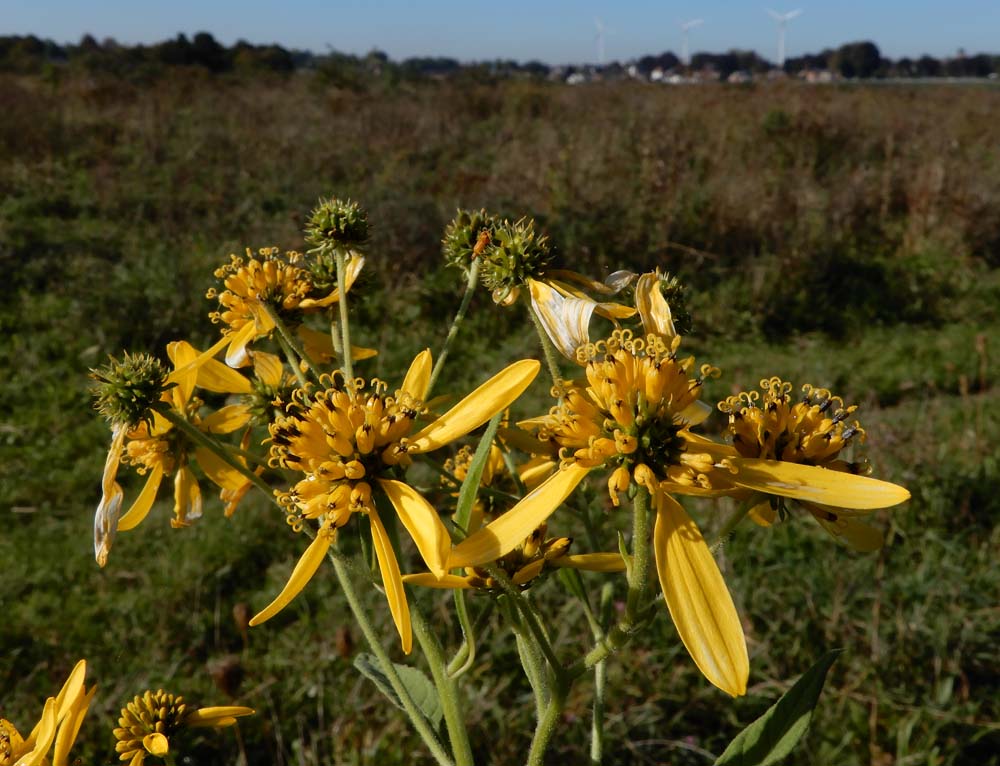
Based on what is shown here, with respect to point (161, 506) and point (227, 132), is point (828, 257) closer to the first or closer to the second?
point (161, 506)

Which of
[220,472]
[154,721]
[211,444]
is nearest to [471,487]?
[211,444]

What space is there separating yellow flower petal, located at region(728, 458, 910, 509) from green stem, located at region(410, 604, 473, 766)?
14.2 inches

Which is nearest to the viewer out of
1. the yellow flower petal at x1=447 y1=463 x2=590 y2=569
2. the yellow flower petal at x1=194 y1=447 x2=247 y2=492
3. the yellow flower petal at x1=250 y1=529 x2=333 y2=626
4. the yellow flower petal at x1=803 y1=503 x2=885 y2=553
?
the yellow flower petal at x1=447 y1=463 x2=590 y2=569

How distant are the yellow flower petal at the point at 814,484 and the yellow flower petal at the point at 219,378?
0.73m

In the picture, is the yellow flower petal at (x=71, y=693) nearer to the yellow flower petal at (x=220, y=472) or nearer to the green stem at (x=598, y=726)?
the yellow flower petal at (x=220, y=472)

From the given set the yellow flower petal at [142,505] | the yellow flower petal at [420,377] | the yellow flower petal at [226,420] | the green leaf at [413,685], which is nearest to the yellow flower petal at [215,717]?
the green leaf at [413,685]

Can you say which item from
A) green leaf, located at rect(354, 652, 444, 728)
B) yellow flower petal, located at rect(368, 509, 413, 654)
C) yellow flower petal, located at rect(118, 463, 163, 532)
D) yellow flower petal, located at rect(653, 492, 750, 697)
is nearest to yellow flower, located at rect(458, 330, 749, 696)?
yellow flower petal, located at rect(653, 492, 750, 697)

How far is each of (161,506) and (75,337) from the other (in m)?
1.80

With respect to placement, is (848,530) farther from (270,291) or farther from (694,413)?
(270,291)

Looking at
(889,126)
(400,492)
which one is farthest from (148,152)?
(400,492)

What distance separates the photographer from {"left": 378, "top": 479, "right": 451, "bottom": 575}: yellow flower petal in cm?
73

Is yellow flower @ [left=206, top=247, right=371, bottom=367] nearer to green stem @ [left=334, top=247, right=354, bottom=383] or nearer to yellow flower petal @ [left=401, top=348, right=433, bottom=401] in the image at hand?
green stem @ [left=334, top=247, right=354, bottom=383]

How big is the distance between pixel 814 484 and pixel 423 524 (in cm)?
38

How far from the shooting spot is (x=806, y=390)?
1023 millimetres
